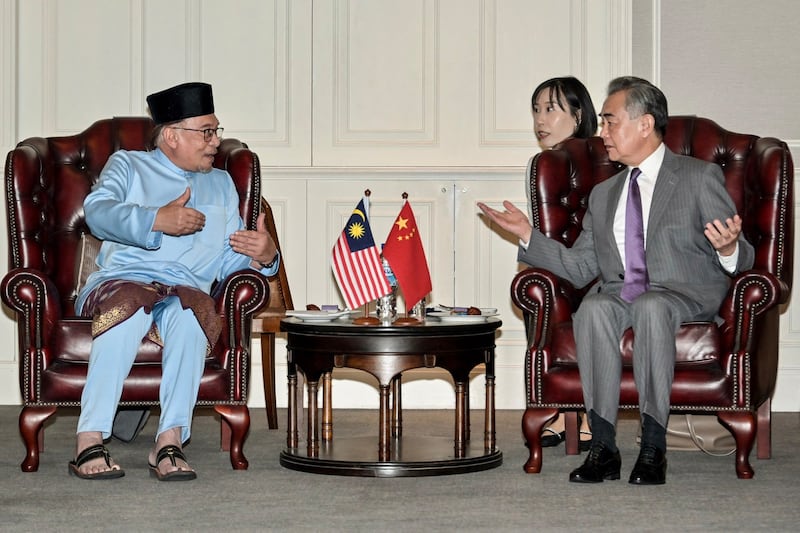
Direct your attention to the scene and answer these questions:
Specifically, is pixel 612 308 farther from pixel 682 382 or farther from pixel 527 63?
pixel 527 63

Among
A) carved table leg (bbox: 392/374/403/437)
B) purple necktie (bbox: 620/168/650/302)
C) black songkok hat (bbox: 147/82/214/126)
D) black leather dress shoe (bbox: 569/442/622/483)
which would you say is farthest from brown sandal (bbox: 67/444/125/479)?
purple necktie (bbox: 620/168/650/302)

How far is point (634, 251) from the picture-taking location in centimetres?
380

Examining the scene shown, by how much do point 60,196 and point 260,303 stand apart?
1040mm

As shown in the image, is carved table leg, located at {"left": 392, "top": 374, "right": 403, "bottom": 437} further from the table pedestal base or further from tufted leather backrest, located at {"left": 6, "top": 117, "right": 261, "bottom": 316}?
tufted leather backrest, located at {"left": 6, "top": 117, "right": 261, "bottom": 316}

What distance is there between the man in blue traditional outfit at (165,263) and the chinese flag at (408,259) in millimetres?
446

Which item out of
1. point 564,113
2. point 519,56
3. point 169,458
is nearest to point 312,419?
point 169,458

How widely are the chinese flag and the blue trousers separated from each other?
0.65m

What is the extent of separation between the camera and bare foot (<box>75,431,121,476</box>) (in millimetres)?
3463

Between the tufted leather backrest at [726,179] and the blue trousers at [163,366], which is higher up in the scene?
the tufted leather backrest at [726,179]

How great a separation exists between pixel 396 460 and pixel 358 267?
0.64 m

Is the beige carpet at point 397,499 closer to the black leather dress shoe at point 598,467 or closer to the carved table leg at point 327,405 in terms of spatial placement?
the black leather dress shoe at point 598,467

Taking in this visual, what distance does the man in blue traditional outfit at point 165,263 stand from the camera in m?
3.55

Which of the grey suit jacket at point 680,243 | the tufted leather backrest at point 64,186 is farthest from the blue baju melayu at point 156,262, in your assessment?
the grey suit jacket at point 680,243

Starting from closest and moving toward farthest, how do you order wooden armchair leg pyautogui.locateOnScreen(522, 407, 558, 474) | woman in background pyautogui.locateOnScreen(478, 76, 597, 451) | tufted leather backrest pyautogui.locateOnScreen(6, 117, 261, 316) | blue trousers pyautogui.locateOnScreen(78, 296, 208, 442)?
blue trousers pyautogui.locateOnScreen(78, 296, 208, 442) < wooden armchair leg pyautogui.locateOnScreen(522, 407, 558, 474) < tufted leather backrest pyautogui.locateOnScreen(6, 117, 261, 316) < woman in background pyautogui.locateOnScreen(478, 76, 597, 451)
